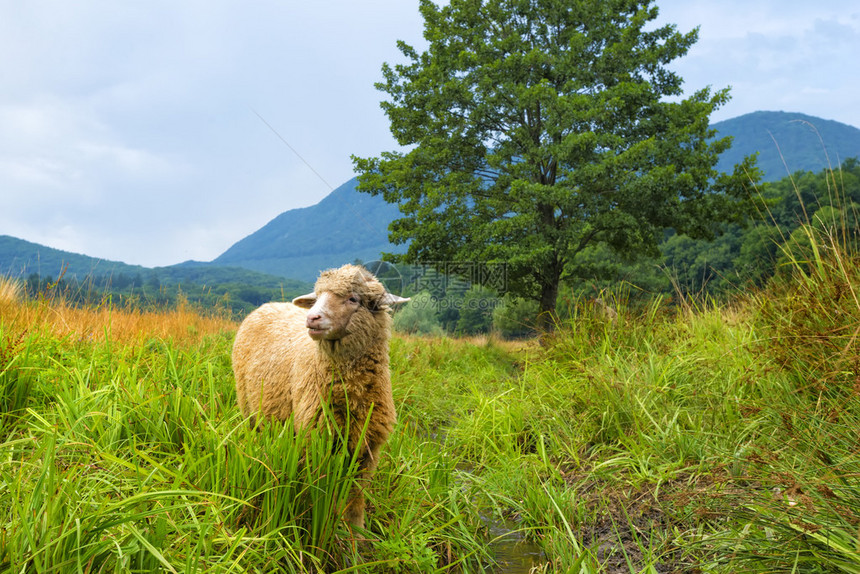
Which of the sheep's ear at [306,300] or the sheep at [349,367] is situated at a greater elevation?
the sheep's ear at [306,300]

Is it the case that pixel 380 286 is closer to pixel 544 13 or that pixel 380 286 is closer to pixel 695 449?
pixel 695 449

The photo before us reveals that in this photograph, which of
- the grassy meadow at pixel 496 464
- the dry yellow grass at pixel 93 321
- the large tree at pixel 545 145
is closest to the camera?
the grassy meadow at pixel 496 464

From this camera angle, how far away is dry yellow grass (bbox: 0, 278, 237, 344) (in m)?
4.77

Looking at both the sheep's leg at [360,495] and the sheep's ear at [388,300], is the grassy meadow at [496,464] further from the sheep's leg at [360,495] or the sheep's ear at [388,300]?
the sheep's ear at [388,300]

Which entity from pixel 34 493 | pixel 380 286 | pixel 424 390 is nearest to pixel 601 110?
pixel 424 390

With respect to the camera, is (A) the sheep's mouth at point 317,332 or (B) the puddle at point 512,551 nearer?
(A) the sheep's mouth at point 317,332

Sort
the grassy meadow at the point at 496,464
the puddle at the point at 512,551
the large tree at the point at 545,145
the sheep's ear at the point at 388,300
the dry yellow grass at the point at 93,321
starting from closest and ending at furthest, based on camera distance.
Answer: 1. the grassy meadow at the point at 496,464
2. the puddle at the point at 512,551
3. the sheep's ear at the point at 388,300
4. the dry yellow grass at the point at 93,321
5. the large tree at the point at 545,145

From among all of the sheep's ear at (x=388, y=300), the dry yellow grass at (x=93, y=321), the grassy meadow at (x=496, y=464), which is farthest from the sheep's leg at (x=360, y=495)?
the dry yellow grass at (x=93, y=321)

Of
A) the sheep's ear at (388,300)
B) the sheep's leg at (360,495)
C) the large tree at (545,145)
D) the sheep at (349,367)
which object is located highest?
the large tree at (545,145)

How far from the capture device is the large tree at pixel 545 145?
43.0 ft

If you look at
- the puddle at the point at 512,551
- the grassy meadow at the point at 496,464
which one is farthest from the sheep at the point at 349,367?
the puddle at the point at 512,551

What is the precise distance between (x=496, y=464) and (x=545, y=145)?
447 inches

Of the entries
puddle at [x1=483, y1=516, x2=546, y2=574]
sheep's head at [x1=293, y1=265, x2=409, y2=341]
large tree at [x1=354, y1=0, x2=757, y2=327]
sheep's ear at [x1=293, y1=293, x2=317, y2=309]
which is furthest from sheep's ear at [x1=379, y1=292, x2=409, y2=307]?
large tree at [x1=354, y1=0, x2=757, y2=327]

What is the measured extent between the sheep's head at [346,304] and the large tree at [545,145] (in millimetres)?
9531
